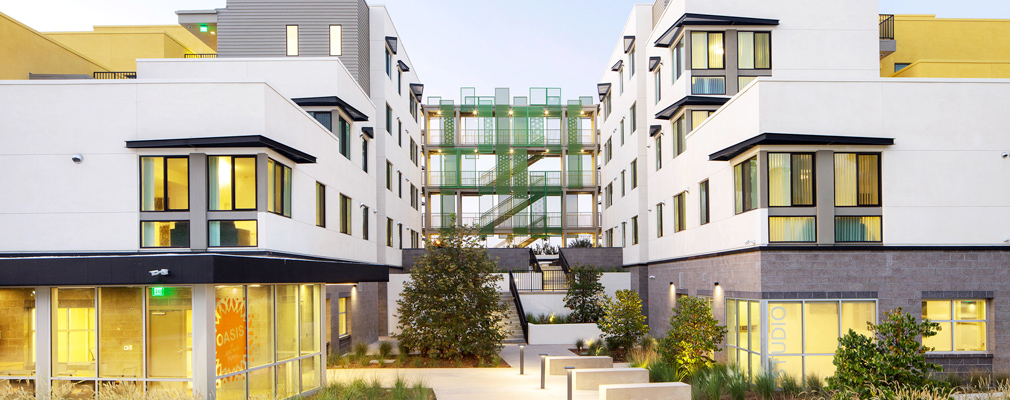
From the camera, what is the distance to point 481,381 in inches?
757

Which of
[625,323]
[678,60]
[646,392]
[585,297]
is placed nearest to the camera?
[646,392]

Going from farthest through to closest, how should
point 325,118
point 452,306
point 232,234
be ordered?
point 325,118 < point 452,306 < point 232,234

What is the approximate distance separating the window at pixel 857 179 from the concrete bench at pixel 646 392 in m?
5.91

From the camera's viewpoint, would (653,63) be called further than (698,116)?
Yes

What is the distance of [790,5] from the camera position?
24.2 meters

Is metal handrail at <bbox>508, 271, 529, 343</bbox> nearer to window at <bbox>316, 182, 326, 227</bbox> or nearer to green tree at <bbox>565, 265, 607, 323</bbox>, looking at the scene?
green tree at <bbox>565, 265, 607, 323</bbox>

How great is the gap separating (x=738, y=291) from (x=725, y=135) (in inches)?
159

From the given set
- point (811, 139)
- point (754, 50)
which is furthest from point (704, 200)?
point (811, 139)

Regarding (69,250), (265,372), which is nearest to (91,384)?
(265,372)

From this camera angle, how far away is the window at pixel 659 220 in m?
29.1

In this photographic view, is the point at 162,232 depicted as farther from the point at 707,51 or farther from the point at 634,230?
the point at 634,230

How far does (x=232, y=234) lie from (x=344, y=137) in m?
8.64

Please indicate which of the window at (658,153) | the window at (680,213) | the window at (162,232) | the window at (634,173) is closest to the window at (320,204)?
the window at (162,232)

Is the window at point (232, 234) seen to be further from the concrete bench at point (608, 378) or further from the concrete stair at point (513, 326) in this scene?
the concrete stair at point (513, 326)
